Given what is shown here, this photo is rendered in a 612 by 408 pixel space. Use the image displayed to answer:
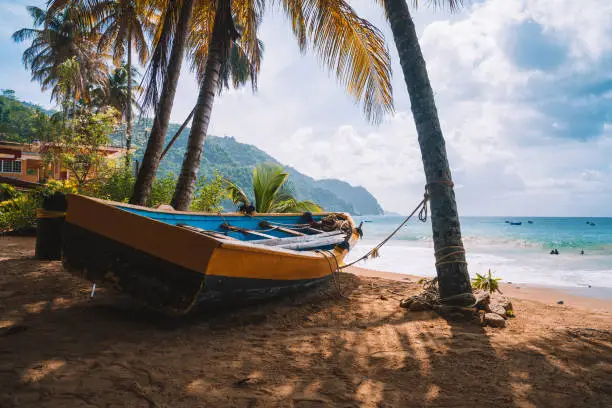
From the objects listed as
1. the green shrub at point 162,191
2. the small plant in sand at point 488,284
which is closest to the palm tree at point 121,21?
the green shrub at point 162,191

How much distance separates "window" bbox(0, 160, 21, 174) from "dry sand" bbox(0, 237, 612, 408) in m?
22.9

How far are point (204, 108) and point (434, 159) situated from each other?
4.06 metres

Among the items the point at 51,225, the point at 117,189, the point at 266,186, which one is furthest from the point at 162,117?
the point at 266,186

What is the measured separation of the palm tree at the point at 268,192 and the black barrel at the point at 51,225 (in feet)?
17.7

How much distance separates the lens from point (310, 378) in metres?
1.97

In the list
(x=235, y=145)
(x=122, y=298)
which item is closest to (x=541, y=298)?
(x=122, y=298)

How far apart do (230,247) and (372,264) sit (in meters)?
8.80

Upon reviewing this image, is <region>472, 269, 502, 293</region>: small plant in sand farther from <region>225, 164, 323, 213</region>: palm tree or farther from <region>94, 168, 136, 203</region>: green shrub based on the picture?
<region>94, 168, 136, 203</region>: green shrub

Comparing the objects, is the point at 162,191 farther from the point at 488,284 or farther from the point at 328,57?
the point at 488,284

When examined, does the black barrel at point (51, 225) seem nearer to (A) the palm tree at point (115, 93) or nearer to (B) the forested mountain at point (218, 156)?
(B) the forested mountain at point (218, 156)

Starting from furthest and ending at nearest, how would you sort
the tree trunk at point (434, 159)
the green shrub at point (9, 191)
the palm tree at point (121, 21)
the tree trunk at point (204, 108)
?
1. the green shrub at point (9, 191)
2. the palm tree at point (121, 21)
3. the tree trunk at point (204, 108)
4. the tree trunk at point (434, 159)

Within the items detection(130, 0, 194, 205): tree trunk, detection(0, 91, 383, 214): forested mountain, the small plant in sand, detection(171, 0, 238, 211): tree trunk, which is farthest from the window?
the small plant in sand

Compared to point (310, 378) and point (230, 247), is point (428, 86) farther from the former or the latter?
point (310, 378)

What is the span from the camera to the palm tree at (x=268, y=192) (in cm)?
1030
